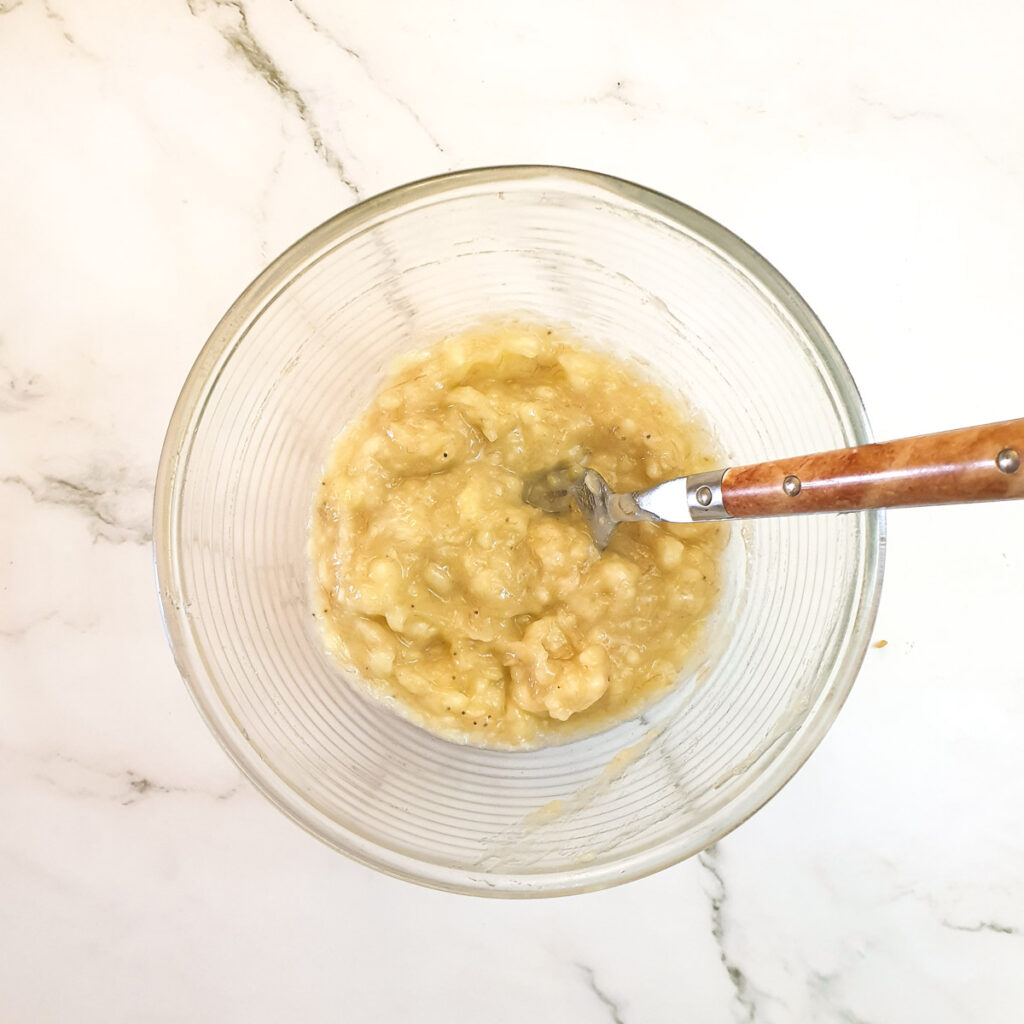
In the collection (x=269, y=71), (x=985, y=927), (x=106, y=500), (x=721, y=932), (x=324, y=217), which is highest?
(x=269, y=71)

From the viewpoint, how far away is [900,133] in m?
1.56

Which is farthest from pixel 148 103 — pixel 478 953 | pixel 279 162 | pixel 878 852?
pixel 878 852

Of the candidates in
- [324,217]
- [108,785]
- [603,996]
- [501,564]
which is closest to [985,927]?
[603,996]

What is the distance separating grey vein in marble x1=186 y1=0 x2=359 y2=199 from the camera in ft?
5.03

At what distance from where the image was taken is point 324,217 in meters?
1.52

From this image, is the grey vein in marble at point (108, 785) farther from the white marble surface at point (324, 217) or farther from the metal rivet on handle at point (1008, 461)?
the metal rivet on handle at point (1008, 461)

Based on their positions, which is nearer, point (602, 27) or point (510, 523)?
point (510, 523)

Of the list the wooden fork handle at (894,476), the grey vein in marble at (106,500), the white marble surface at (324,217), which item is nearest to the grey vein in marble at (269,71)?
the white marble surface at (324,217)

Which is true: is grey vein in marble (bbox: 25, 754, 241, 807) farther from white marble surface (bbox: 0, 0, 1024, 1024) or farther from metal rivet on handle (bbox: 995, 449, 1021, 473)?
metal rivet on handle (bbox: 995, 449, 1021, 473)

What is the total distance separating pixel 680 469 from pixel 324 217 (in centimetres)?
70

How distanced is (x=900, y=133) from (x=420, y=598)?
3.61 feet

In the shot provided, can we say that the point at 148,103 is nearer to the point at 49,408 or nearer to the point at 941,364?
the point at 49,408

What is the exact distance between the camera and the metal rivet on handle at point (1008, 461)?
73 cm

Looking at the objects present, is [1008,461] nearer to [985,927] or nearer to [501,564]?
→ [501,564]
